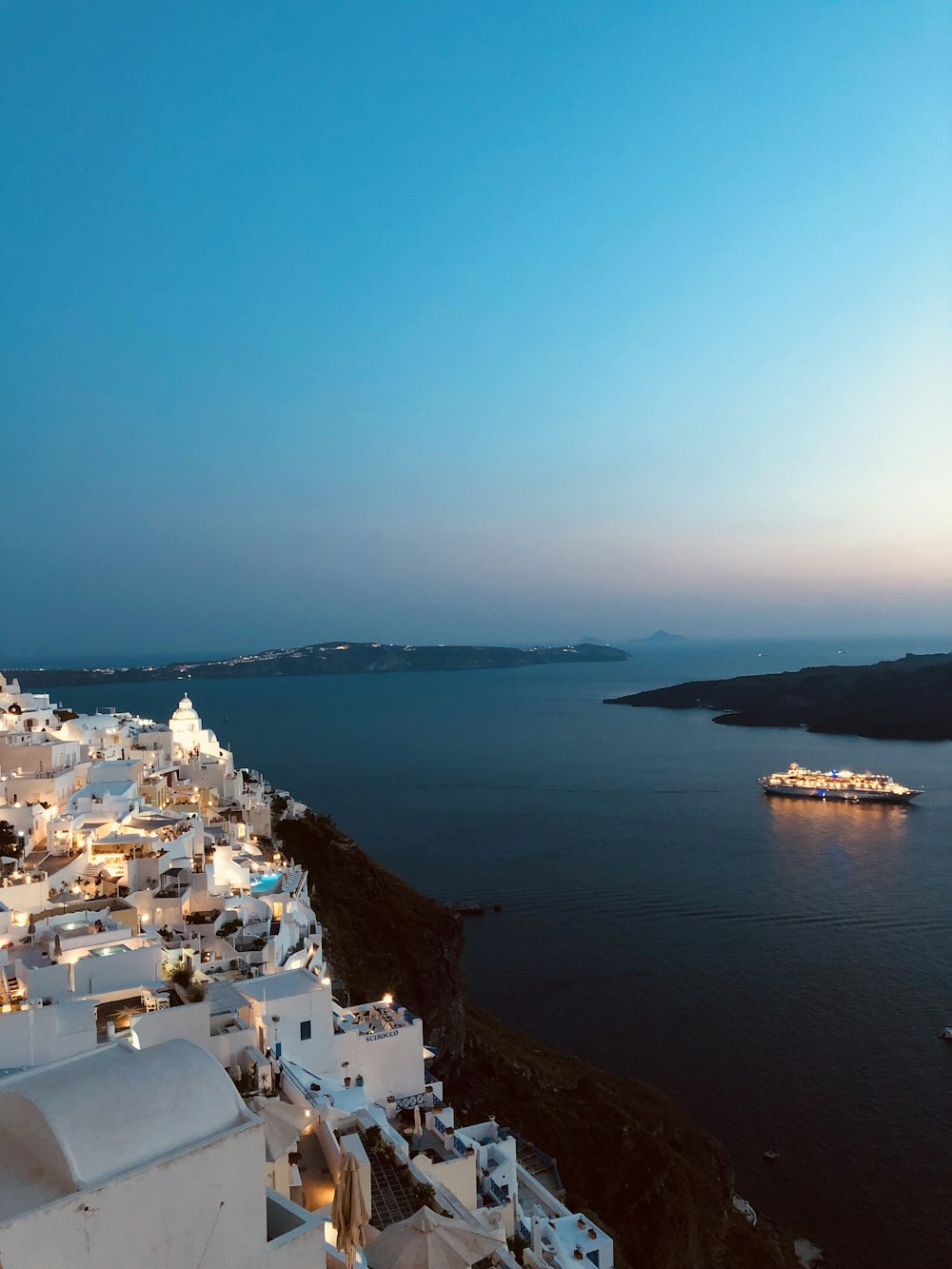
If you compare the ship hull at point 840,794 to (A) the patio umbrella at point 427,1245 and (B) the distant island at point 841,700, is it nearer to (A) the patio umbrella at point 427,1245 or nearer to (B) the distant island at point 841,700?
(B) the distant island at point 841,700

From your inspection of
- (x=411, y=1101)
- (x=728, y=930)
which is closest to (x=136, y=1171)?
(x=411, y=1101)

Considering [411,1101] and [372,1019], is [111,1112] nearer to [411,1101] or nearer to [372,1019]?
[411,1101]

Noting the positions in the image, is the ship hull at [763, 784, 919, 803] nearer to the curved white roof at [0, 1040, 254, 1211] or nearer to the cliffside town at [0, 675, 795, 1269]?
the cliffside town at [0, 675, 795, 1269]

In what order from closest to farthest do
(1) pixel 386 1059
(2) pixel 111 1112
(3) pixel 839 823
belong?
1. (2) pixel 111 1112
2. (1) pixel 386 1059
3. (3) pixel 839 823

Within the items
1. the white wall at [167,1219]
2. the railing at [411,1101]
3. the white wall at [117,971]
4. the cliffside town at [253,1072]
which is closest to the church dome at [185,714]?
the cliffside town at [253,1072]

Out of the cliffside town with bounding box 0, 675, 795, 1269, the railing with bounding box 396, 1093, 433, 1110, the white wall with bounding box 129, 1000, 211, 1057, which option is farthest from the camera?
the railing with bounding box 396, 1093, 433, 1110

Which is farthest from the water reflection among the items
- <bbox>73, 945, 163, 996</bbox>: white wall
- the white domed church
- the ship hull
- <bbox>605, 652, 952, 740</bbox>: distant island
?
<bbox>73, 945, 163, 996</bbox>: white wall
